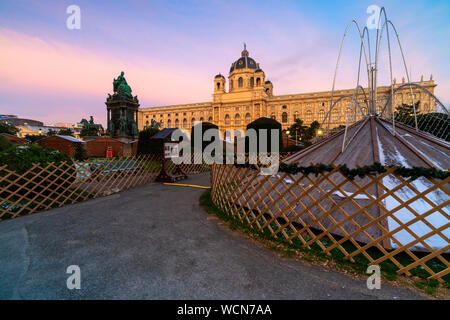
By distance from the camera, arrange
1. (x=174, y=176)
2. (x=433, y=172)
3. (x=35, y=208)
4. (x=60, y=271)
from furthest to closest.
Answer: (x=174, y=176)
(x=35, y=208)
(x=60, y=271)
(x=433, y=172)

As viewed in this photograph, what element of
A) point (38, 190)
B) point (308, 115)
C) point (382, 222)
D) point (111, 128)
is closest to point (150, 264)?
point (382, 222)

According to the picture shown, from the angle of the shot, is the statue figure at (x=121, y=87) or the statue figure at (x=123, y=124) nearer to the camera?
the statue figure at (x=123, y=124)

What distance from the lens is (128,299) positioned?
203 cm

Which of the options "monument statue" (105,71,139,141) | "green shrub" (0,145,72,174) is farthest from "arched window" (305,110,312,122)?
"green shrub" (0,145,72,174)

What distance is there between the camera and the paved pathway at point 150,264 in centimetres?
213

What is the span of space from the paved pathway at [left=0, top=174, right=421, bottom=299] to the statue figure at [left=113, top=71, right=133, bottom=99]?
18.8 m

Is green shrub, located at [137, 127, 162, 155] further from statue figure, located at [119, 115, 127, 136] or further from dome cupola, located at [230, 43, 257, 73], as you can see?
dome cupola, located at [230, 43, 257, 73]

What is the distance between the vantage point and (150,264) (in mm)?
2664

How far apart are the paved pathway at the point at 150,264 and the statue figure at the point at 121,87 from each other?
740 inches

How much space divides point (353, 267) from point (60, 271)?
3.83 m

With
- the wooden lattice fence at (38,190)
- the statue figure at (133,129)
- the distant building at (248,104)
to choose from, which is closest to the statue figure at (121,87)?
the statue figure at (133,129)

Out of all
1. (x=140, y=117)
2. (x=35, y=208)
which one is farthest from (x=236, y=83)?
(x=35, y=208)

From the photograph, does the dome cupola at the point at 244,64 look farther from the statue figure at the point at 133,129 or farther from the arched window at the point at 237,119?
the statue figure at the point at 133,129

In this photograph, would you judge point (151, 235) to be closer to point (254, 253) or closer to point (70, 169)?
point (254, 253)
